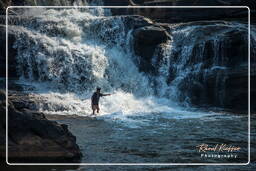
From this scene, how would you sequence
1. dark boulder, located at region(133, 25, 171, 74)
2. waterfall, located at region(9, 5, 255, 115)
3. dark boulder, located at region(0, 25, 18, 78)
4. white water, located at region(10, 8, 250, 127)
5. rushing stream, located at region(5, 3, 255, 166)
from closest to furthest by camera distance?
rushing stream, located at region(5, 3, 255, 166) < white water, located at region(10, 8, 250, 127) < waterfall, located at region(9, 5, 255, 115) < dark boulder, located at region(0, 25, 18, 78) < dark boulder, located at region(133, 25, 171, 74)

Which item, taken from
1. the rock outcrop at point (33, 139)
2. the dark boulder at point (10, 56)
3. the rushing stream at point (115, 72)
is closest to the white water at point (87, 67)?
the rushing stream at point (115, 72)

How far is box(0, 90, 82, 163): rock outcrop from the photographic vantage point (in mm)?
9891

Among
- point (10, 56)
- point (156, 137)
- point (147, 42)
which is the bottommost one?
point (156, 137)

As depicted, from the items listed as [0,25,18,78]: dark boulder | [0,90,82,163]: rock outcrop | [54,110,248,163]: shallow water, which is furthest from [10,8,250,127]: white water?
[0,90,82,163]: rock outcrop

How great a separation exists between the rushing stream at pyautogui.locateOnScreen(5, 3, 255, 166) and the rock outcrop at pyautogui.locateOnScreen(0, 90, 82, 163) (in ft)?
12.3

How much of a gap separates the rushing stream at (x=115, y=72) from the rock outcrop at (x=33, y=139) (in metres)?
3.76

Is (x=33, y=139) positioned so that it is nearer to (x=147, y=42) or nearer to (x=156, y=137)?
(x=156, y=137)

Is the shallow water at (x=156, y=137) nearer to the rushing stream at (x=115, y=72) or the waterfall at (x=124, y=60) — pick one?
the rushing stream at (x=115, y=72)

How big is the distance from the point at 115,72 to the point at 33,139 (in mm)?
12045

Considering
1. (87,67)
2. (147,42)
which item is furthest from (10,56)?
(147,42)

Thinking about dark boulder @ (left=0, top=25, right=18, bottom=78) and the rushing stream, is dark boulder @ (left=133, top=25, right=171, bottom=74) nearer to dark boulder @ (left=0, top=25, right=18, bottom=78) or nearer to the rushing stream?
the rushing stream

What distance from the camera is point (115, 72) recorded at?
21844mm

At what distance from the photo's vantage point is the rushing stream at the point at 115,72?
15.9m

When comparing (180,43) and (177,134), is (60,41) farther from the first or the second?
(177,134)
